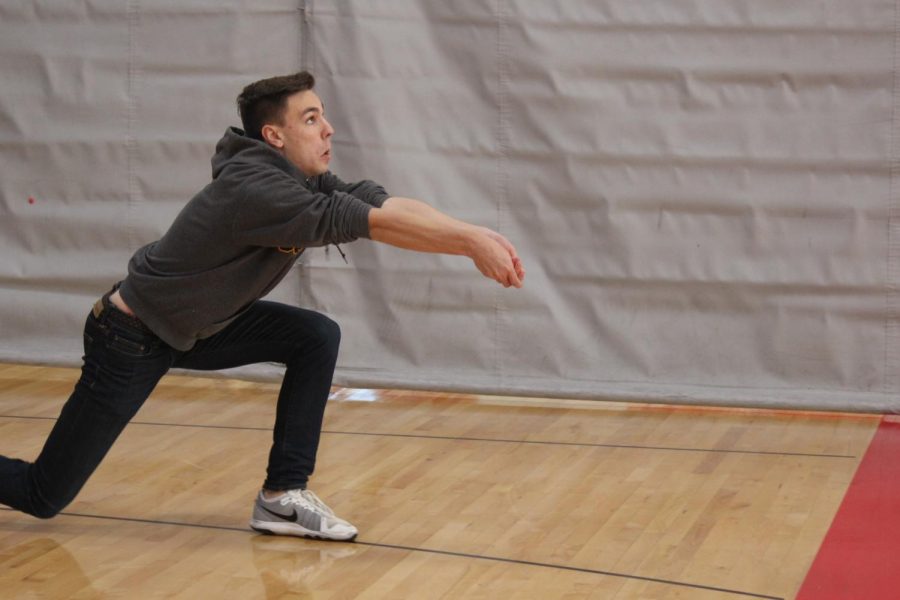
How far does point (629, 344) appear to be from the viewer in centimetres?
505

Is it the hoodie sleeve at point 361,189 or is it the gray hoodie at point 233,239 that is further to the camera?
the hoodie sleeve at point 361,189

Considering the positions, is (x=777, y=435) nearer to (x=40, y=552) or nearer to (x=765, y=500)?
(x=765, y=500)

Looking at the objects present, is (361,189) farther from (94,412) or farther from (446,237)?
(94,412)

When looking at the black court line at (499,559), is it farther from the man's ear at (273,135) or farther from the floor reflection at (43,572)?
the man's ear at (273,135)

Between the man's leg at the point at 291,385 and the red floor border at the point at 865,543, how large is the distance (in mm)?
1134

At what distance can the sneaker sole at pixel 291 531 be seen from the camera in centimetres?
336

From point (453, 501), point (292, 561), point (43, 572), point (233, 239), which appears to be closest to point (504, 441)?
point (453, 501)

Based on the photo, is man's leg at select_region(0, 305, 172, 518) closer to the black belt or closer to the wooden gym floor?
the black belt

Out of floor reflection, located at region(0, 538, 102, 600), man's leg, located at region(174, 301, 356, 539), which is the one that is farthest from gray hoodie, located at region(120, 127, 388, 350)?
floor reflection, located at region(0, 538, 102, 600)

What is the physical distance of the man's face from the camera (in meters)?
3.25

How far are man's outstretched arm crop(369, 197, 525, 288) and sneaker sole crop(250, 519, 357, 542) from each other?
2.62 ft

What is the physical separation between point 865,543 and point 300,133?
67.0 inches

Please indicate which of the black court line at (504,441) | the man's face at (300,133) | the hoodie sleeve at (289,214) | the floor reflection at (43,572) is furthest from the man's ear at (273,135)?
the black court line at (504,441)

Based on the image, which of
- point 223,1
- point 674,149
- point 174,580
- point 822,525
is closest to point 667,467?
point 822,525
